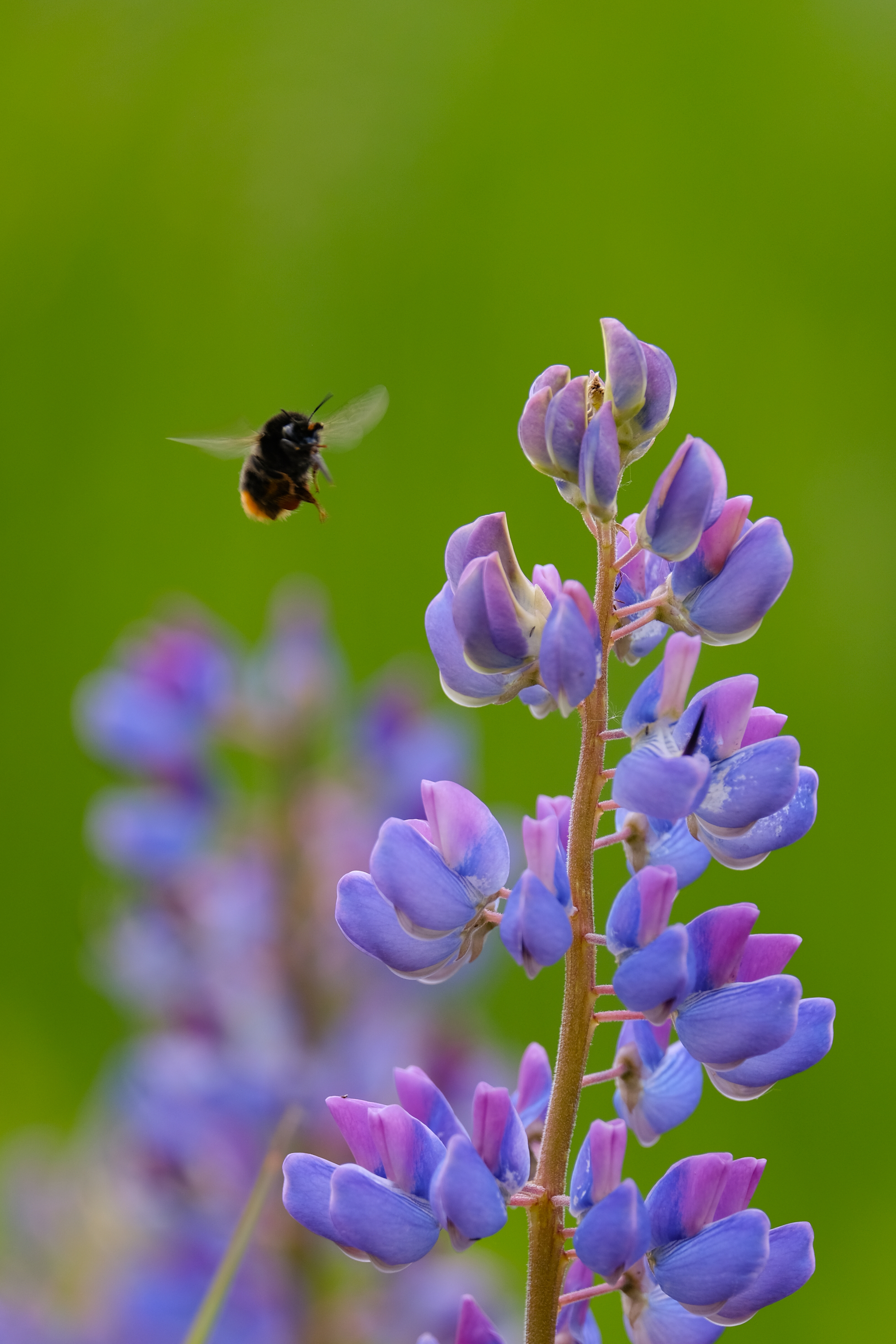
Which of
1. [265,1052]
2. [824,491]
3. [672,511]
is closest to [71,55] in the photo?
[824,491]

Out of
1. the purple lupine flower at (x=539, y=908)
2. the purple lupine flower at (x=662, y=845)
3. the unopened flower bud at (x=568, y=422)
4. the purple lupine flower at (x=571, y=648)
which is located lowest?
the purple lupine flower at (x=539, y=908)

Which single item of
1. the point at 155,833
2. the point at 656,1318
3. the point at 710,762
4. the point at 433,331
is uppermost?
the point at 433,331

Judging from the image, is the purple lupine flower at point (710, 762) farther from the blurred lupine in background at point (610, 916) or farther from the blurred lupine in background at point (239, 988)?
the blurred lupine in background at point (239, 988)

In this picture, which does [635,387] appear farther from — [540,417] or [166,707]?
[166,707]

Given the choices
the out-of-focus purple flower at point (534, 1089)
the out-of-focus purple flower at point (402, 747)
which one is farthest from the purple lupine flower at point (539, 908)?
the out-of-focus purple flower at point (402, 747)

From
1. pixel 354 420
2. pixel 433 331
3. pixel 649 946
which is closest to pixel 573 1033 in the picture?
pixel 649 946

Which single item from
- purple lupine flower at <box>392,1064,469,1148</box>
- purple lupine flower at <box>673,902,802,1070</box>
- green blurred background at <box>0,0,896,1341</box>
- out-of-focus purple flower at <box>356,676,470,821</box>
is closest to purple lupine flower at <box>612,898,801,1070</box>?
purple lupine flower at <box>673,902,802,1070</box>
